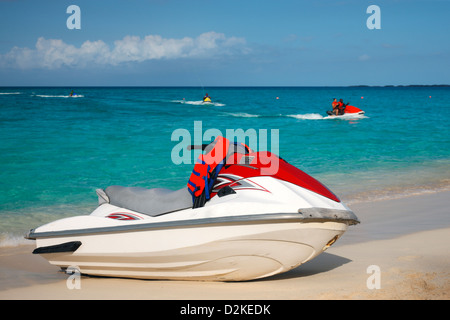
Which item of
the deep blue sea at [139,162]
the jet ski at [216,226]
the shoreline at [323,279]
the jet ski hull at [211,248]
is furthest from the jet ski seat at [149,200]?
the deep blue sea at [139,162]

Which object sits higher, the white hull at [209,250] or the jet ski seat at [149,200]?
the jet ski seat at [149,200]

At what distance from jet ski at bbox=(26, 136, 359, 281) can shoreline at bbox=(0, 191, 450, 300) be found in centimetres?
16

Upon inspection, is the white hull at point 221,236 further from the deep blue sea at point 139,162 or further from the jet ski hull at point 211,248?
the deep blue sea at point 139,162

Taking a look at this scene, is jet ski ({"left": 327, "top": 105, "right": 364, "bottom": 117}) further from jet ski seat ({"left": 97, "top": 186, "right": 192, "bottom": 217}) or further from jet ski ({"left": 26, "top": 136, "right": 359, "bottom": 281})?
jet ski ({"left": 26, "top": 136, "right": 359, "bottom": 281})

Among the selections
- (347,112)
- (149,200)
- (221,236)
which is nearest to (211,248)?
(221,236)

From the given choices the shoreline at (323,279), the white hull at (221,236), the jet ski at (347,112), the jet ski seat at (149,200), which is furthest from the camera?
the jet ski at (347,112)

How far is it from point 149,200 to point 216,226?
2.35ft

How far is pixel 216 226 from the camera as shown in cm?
385

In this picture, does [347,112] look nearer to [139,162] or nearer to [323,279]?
[139,162]

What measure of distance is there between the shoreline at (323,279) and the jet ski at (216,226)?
6.2 inches

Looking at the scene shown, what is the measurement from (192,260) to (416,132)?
2245 cm

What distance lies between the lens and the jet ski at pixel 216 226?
3.80m

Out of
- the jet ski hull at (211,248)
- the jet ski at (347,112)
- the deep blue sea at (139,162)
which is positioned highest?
the jet ski at (347,112)
